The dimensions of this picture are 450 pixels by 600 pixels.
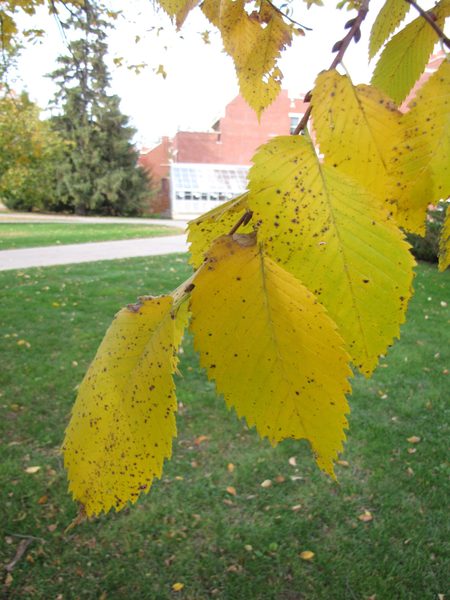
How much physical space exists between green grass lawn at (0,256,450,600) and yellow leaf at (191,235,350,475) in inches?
94.9

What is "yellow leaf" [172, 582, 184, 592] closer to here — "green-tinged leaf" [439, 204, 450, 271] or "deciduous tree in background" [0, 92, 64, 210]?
"green-tinged leaf" [439, 204, 450, 271]

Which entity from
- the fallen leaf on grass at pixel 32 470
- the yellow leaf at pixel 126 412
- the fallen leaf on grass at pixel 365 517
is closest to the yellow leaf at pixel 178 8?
the yellow leaf at pixel 126 412

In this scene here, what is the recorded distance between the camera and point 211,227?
1.41ft

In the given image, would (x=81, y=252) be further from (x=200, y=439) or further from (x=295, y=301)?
(x=295, y=301)

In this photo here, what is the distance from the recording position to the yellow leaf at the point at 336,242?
1.01 feet

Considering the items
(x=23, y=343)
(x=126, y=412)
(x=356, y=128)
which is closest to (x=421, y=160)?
(x=356, y=128)

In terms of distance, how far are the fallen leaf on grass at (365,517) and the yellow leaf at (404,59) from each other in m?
2.78

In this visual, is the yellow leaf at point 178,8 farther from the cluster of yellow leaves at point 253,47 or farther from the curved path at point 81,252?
the curved path at point 81,252

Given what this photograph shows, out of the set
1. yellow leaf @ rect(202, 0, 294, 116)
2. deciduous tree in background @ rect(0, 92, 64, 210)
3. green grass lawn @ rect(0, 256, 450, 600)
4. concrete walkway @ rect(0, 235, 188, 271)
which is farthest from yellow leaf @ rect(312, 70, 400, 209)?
concrete walkway @ rect(0, 235, 188, 271)

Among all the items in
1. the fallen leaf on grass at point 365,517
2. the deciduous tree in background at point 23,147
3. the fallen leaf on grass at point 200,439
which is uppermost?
the deciduous tree in background at point 23,147

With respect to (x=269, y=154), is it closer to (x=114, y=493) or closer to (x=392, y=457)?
(x=114, y=493)

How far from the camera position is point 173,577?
2412 mm

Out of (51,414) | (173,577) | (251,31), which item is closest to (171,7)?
(251,31)

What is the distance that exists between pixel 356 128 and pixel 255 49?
13.8 inches
